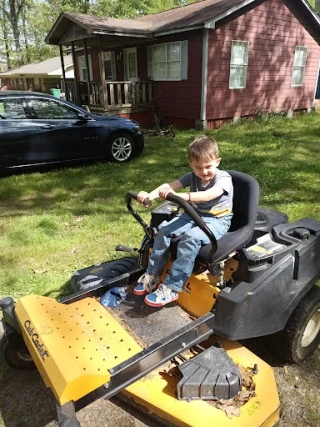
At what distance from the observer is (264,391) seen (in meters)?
2.07

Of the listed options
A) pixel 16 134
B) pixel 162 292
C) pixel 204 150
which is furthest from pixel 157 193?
pixel 16 134

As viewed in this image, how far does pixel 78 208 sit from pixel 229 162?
348cm

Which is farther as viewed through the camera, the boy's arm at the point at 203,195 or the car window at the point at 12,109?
the car window at the point at 12,109

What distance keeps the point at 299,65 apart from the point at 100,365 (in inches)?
590

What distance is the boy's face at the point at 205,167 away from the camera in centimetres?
240

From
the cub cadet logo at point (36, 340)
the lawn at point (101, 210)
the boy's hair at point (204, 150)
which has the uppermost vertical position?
the boy's hair at point (204, 150)

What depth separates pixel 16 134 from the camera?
662 cm

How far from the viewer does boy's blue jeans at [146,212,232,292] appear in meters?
2.35

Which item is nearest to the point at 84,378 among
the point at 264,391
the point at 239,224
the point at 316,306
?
the point at 264,391

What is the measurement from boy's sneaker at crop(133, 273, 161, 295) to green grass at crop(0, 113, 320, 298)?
3.79 ft

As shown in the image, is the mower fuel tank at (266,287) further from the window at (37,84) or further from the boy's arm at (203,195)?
the window at (37,84)

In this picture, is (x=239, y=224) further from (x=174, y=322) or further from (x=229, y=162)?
(x=229, y=162)

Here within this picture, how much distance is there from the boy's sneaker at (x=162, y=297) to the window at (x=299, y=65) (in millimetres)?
13888

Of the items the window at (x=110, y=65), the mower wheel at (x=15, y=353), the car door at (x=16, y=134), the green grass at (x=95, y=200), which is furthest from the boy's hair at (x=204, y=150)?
the window at (x=110, y=65)
